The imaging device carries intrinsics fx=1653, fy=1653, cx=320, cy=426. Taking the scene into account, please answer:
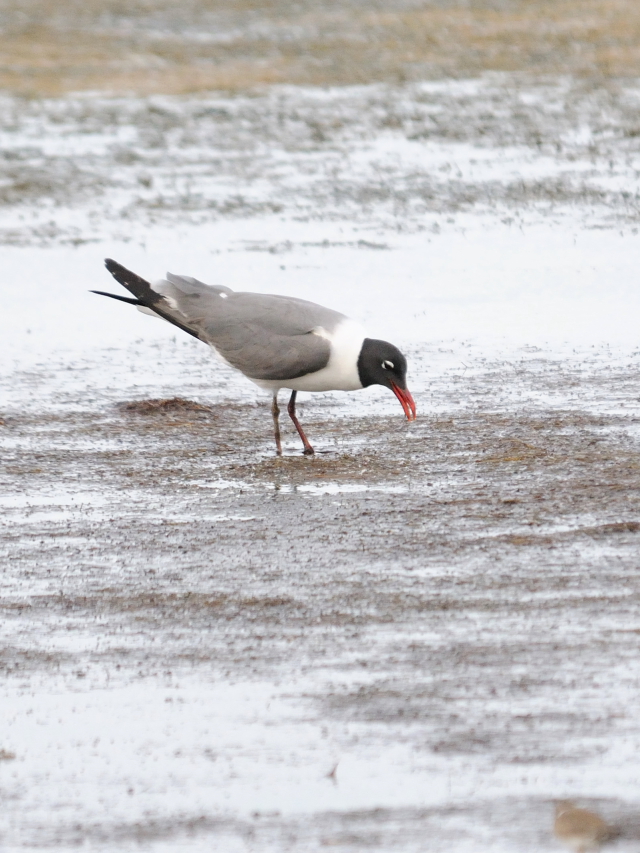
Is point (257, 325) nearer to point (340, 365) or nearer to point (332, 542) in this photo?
point (340, 365)

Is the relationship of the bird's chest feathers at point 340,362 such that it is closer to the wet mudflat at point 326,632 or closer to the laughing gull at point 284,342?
the laughing gull at point 284,342

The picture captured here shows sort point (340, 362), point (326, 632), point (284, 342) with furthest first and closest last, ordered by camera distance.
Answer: point (284, 342) → point (340, 362) → point (326, 632)

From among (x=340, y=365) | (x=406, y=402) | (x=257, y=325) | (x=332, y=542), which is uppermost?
(x=257, y=325)

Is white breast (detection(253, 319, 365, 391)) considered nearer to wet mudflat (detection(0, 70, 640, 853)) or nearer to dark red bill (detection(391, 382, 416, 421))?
dark red bill (detection(391, 382, 416, 421))

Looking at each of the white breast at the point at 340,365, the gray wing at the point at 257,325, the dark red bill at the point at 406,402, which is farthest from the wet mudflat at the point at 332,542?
the gray wing at the point at 257,325

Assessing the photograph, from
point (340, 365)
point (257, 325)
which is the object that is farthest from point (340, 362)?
point (257, 325)

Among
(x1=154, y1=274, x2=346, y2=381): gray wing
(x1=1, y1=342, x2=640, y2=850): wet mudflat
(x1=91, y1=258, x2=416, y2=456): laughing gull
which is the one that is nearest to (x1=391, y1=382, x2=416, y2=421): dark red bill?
(x1=91, y1=258, x2=416, y2=456): laughing gull

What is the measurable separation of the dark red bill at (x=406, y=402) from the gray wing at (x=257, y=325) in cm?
40

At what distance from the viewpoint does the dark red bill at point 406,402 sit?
8.23 meters

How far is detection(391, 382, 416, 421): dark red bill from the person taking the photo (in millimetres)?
8234

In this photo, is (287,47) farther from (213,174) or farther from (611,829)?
(611,829)

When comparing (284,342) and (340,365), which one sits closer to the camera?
(340,365)

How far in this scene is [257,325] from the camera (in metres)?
8.45

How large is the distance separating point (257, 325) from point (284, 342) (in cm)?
25
